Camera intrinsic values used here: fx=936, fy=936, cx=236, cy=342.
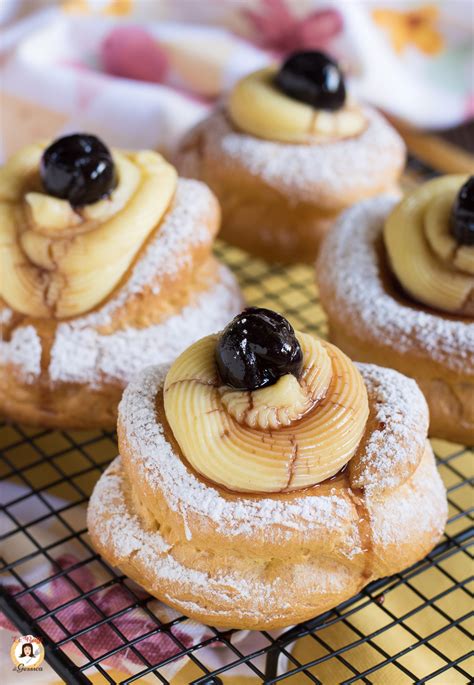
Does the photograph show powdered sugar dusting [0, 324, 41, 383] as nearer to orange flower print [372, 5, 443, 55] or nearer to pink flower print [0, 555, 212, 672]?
pink flower print [0, 555, 212, 672]

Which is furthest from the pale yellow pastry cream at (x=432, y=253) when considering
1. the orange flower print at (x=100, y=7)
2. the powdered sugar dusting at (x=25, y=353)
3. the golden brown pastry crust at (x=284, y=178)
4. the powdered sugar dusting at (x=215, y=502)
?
the orange flower print at (x=100, y=7)

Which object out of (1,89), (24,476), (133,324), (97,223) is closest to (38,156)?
(97,223)

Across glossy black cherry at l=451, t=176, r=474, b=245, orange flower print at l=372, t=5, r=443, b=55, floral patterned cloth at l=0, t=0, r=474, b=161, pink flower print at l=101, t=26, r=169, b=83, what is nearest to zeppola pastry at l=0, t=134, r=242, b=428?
glossy black cherry at l=451, t=176, r=474, b=245

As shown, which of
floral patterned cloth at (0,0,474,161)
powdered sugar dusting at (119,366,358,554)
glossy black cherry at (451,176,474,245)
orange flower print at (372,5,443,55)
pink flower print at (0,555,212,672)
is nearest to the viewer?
powdered sugar dusting at (119,366,358,554)

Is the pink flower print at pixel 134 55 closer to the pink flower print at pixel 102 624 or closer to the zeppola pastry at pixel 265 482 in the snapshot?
the zeppola pastry at pixel 265 482

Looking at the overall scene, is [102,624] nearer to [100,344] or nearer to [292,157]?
[100,344]

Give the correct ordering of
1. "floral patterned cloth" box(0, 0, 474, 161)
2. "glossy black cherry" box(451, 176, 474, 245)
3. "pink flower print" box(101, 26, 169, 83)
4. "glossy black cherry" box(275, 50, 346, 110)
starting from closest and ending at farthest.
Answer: "glossy black cherry" box(451, 176, 474, 245) → "glossy black cherry" box(275, 50, 346, 110) → "floral patterned cloth" box(0, 0, 474, 161) → "pink flower print" box(101, 26, 169, 83)

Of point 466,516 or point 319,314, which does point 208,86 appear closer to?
point 319,314
